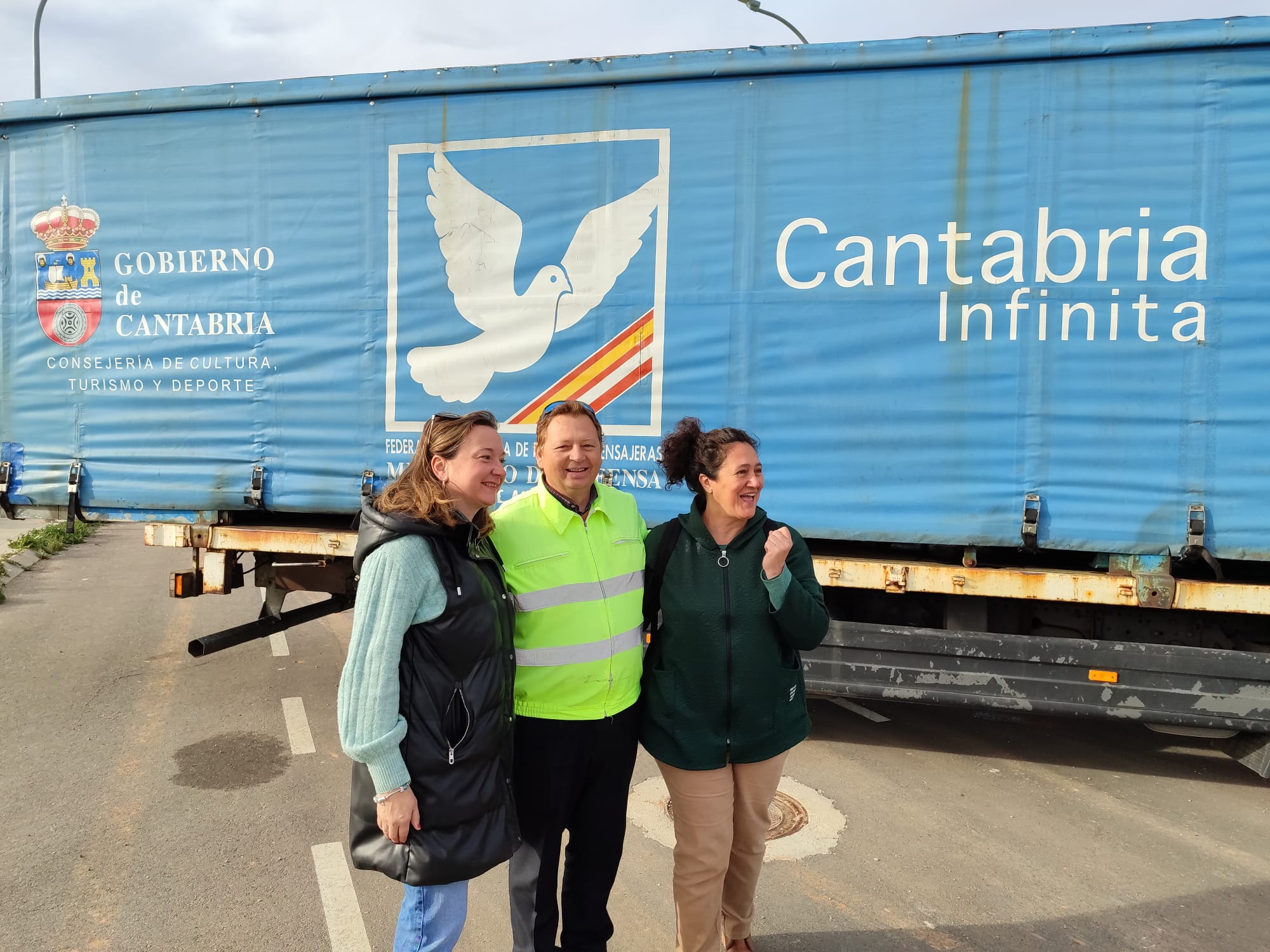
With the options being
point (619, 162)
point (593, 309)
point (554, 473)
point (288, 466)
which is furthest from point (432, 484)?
point (288, 466)

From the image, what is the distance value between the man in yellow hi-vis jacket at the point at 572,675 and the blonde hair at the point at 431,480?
0.80 feet

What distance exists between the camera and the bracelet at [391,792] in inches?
81.2

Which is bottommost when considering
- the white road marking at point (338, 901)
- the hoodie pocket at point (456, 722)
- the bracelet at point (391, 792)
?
the white road marking at point (338, 901)

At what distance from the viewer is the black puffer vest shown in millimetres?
2107

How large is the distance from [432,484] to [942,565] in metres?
2.92

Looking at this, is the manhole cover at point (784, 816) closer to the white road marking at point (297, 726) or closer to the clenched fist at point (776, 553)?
the clenched fist at point (776, 553)

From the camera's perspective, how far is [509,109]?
4.66 metres

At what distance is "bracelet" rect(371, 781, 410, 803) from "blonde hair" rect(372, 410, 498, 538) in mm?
603

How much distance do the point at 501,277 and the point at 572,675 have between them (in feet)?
9.09

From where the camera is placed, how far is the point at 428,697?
6.92 ft

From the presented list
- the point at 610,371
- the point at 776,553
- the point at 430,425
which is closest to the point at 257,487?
the point at 610,371

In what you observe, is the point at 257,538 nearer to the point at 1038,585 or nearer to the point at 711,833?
the point at 711,833

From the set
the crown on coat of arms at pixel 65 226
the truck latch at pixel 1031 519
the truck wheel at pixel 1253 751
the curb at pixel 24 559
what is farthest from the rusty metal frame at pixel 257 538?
the curb at pixel 24 559

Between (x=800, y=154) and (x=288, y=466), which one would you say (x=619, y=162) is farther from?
(x=288, y=466)
